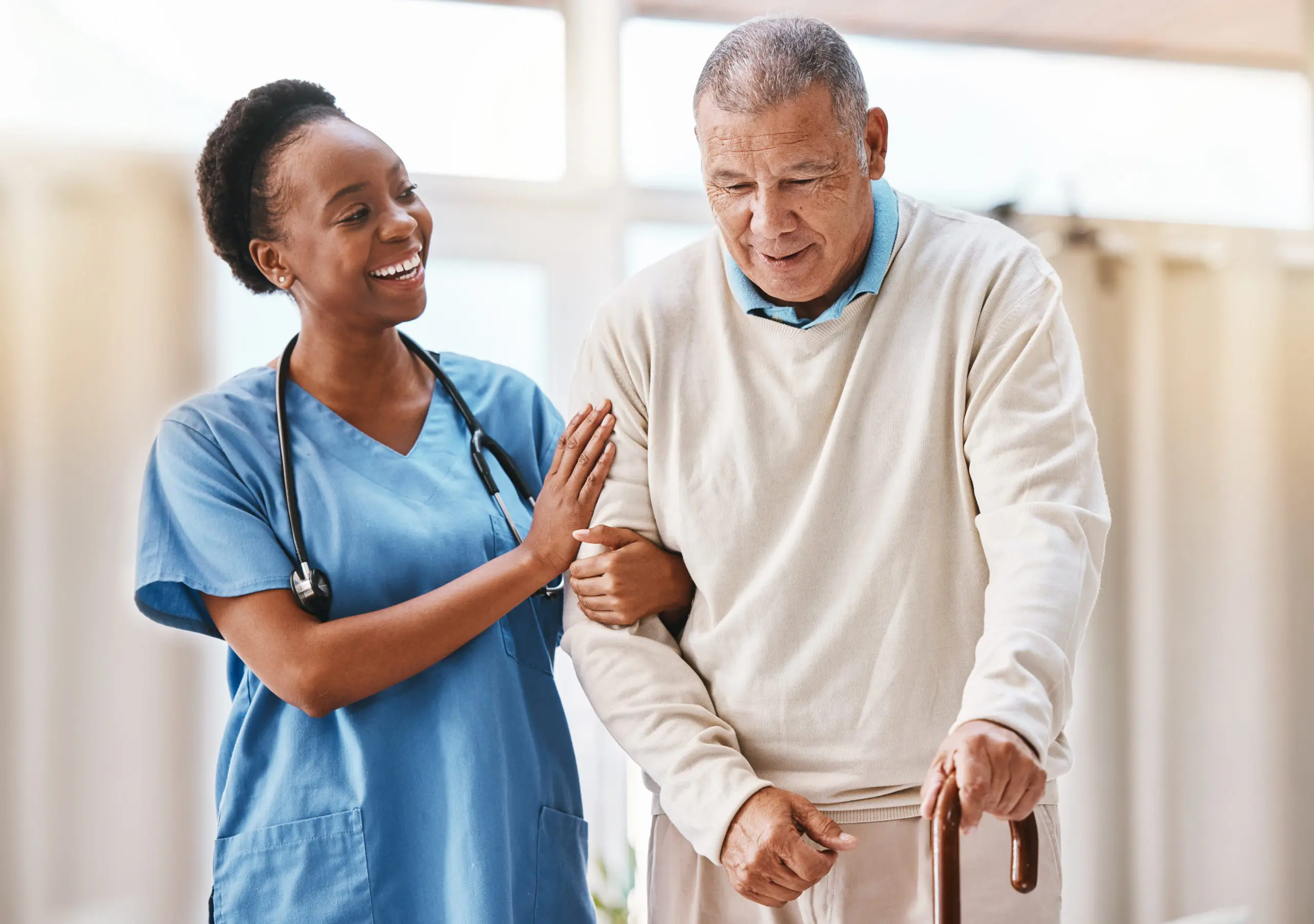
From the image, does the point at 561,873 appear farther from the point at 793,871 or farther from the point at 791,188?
the point at 791,188

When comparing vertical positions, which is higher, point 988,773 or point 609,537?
point 609,537

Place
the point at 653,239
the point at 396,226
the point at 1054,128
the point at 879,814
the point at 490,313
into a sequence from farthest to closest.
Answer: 1. the point at 1054,128
2. the point at 653,239
3. the point at 490,313
4. the point at 396,226
5. the point at 879,814

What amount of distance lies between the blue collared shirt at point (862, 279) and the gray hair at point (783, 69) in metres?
0.10

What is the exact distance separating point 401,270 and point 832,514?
70 centimetres

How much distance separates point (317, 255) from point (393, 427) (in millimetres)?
252

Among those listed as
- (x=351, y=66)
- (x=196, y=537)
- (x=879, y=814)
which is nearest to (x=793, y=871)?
(x=879, y=814)

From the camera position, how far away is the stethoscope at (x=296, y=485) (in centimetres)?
149

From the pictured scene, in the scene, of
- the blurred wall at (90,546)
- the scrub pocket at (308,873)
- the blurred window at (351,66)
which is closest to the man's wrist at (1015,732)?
the scrub pocket at (308,873)

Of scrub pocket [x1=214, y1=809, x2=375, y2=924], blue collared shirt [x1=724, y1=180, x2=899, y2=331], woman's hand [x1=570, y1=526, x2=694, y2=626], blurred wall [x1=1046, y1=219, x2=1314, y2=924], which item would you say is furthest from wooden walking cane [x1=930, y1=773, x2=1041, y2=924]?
blurred wall [x1=1046, y1=219, x2=1314, y2=924]

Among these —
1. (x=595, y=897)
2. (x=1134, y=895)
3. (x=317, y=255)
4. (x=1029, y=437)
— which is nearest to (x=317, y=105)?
(x=317, y=255)

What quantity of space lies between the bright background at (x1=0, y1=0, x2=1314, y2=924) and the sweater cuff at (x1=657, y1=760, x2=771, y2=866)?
4.92 ft

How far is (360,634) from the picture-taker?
1455 mm

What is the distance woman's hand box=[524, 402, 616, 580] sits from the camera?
1446 millimetres

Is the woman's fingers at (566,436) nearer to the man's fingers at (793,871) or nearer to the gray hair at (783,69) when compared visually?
the gray hair at (783,69)
